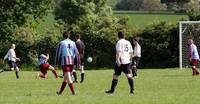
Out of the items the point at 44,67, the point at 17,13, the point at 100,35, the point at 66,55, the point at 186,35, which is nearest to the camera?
the point at 66,55

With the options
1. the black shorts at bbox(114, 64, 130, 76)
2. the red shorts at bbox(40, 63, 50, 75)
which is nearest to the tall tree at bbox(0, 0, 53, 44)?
the red shorts at bbox(40, 63, 50, 75)

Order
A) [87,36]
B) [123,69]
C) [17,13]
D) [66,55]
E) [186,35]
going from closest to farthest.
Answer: [66,55], [123,69], [186,35], [87,36], [17,13]

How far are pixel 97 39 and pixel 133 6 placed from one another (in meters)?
75.0

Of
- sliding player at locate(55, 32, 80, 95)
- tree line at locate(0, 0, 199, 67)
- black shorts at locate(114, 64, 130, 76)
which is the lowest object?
tree line at locate(0, 0, 199, 67)

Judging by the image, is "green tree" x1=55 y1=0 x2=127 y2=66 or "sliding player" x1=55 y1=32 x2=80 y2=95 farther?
"green tree" x1=55 y1=0 x2=127 y2=66

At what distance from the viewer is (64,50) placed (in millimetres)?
19750

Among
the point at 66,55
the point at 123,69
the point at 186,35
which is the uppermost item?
the point at 66,55

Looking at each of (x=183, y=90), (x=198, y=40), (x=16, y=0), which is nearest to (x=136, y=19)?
(x=16, y=0)

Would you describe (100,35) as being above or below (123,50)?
below

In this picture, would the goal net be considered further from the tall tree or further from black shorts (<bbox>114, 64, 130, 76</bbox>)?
black shorts (<bbox>114, 64, 130, 76</bbox>)

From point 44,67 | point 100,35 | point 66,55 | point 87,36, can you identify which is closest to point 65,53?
point 66,55

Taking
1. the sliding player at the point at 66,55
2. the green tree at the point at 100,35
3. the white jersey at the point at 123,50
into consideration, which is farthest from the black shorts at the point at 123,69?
the green tree at the point at 100,35

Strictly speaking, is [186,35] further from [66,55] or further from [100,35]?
[66,55]

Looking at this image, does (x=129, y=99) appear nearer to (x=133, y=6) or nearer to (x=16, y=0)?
(x=16, y=0)
